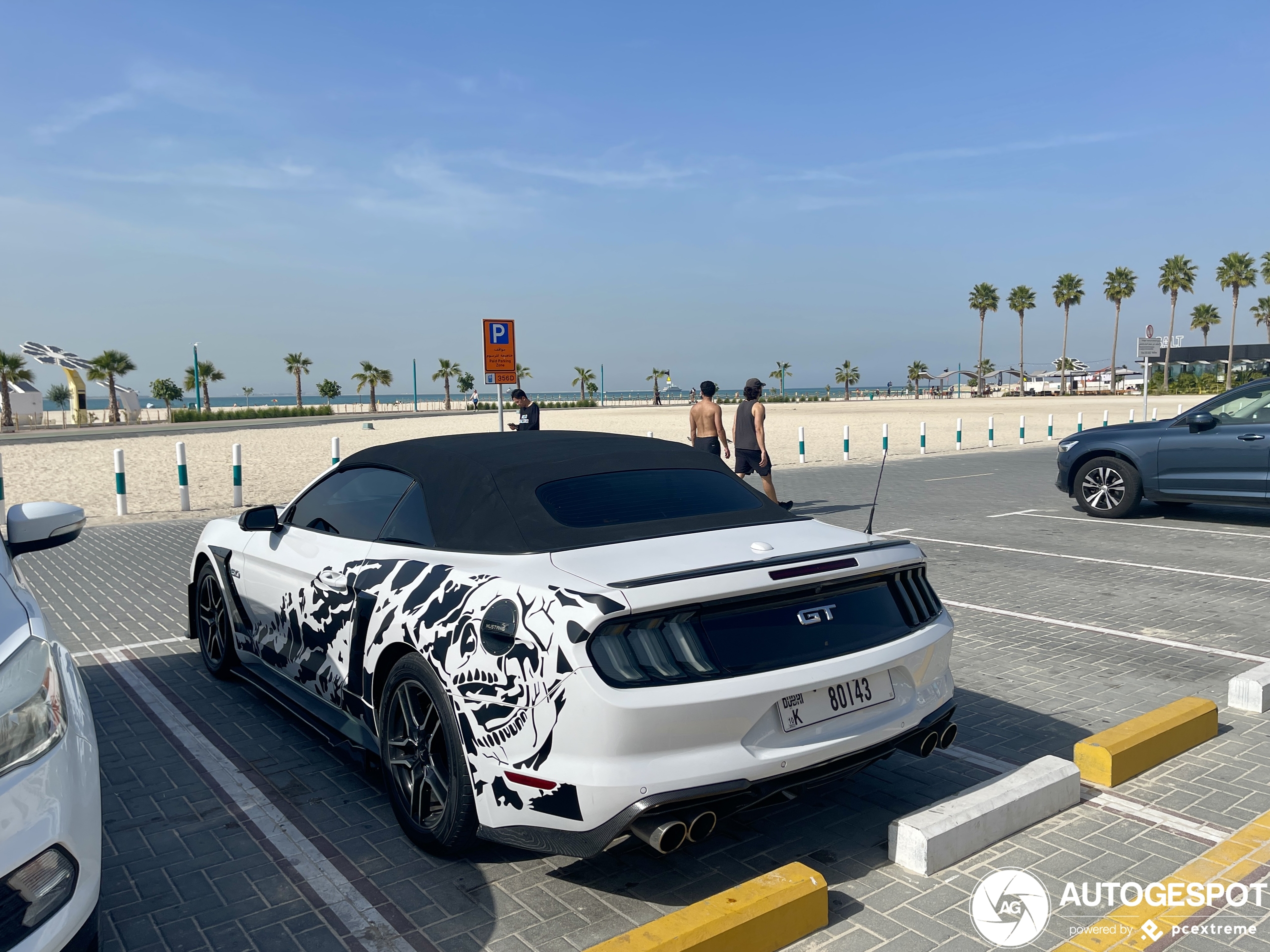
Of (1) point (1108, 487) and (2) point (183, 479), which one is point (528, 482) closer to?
(1) point (1108, 487)

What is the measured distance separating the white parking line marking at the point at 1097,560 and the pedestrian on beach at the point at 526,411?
18.9 ft

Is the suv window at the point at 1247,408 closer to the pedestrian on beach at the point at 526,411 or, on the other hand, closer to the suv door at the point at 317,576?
the pedestrian on beach at the point at 526,411

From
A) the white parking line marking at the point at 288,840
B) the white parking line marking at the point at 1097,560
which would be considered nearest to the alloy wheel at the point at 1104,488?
the white parking line marking at the point at 1097,560

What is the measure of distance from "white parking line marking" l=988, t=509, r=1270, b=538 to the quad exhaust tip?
10532mm

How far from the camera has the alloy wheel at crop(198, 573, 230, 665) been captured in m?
5.63

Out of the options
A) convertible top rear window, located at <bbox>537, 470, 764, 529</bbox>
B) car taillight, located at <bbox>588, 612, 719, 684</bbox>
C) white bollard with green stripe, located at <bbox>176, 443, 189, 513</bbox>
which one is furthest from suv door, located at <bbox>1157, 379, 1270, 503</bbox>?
white bollard with green stripe, located at <bbox>176, 443, 189, 513</bbox>

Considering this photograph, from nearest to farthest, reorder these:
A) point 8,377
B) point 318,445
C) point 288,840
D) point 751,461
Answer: point 288,840
point 751,461
point 318,445
point 8,377

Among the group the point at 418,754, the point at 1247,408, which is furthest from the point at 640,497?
the point at 1247,408

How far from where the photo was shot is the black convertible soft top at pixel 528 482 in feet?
11.9

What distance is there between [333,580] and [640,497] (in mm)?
1450

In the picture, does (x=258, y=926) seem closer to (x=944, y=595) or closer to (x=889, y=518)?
(x=944, y=595)

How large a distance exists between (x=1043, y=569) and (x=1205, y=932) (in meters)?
6.55

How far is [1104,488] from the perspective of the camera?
1248 centimetres

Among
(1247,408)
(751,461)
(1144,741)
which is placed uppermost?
(1247,408)
